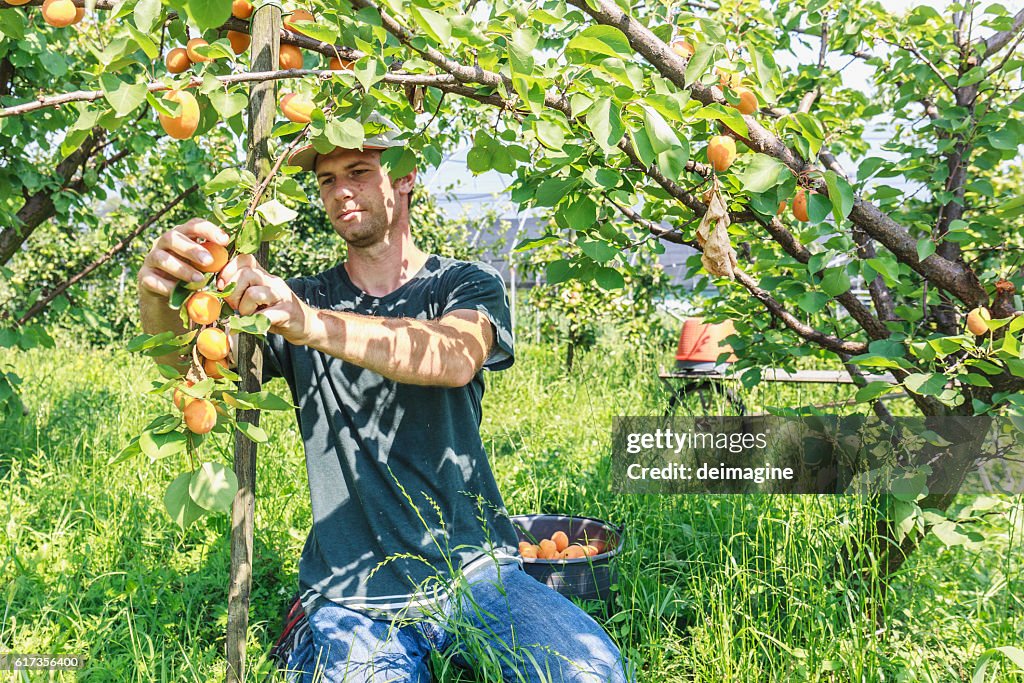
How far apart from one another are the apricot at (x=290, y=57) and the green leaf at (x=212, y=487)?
684 mm

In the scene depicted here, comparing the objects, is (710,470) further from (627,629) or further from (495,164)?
(495,164)

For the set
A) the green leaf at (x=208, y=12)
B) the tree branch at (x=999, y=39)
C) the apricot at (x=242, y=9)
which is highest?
the tree branch at (x=999, y=39)

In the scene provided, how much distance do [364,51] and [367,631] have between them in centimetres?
114

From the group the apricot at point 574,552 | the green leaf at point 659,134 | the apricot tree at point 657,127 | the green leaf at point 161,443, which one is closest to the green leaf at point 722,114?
the apricot tree at point 657,127

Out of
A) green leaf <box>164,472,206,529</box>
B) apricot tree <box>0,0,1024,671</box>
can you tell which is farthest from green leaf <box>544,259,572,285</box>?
green leaf <box>164,472,206,529</box>

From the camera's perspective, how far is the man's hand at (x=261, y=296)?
3.51 feet

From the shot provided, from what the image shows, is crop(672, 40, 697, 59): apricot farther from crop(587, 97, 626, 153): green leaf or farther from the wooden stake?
the wooden stake

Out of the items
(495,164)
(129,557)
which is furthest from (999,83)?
(129,557)

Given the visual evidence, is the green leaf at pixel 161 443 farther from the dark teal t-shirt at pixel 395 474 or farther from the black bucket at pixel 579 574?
the black bucket at pixel 579 574

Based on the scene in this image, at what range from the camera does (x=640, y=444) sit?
2621 millimetres

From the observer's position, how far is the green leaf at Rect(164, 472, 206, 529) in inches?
36.6

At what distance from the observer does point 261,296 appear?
108 cm

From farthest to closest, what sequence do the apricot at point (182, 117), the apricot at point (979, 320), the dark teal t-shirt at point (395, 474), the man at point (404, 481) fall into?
1. the dark teal t-shirt at point (395, 474)
2. the man at point (404, 481)
3. the apricot at point (979, 320)
4. the apricot at point (182, 117)

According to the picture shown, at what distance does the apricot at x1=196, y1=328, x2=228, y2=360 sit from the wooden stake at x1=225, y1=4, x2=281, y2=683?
0.24 meters
